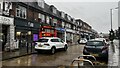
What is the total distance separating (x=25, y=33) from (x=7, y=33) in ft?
14.8

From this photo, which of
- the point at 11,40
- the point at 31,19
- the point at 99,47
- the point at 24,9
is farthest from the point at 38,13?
the point at 99,47

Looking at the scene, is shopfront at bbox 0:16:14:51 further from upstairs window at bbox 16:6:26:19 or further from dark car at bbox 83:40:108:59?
dark car at bbox 83:40:108:59

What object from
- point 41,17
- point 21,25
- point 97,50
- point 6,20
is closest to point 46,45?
point 6,20

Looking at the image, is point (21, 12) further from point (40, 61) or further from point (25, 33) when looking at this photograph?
point (40, 61)

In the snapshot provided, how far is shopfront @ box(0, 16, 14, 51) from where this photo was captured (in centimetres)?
1956

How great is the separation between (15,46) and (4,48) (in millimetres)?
1544

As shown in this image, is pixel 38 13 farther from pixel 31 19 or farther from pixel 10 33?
pixel 10 33

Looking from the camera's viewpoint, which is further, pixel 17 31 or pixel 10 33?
pixel 17 31

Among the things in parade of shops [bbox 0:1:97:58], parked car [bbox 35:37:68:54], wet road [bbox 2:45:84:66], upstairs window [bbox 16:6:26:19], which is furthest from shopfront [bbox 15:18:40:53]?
wet road [bbox 2:45:84:66]

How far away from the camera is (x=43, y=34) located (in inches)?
1103

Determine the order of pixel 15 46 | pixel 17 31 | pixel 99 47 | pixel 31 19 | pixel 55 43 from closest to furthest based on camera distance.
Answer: pixel 99 47
pixel 55 43
pixel 15 46
pixel 17 31
pixel 31 19

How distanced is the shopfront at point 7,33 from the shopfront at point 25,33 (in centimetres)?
108

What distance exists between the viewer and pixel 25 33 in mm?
25328

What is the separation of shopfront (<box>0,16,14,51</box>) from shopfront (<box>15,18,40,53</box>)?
42.4 inches
